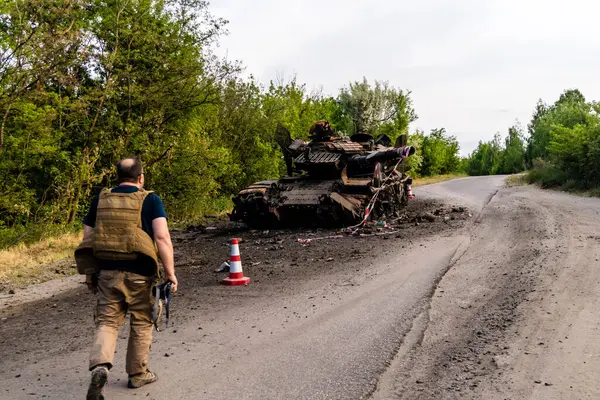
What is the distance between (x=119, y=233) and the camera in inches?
164

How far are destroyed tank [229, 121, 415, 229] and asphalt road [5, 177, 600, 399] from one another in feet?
18.3

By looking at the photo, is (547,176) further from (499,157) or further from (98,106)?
(499,157)

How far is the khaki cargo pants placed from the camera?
4.15 metres

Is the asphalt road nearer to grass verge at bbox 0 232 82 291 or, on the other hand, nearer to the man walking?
the man walking

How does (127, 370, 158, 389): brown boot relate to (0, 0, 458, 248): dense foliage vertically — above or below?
below

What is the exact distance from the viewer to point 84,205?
1595cm

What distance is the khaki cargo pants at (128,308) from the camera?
13.6ft

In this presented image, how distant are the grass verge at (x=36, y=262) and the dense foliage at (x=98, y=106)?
993 mm

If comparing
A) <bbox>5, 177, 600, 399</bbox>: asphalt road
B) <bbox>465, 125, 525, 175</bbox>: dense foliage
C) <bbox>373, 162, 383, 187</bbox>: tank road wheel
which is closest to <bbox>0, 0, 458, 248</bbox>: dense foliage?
<bbox>373, 162, 383, 187</bbox>: tank road wheel

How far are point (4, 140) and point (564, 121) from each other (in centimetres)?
2829

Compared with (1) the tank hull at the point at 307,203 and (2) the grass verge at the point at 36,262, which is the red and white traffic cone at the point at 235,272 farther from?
(1) the tank hull at the point at 307,203

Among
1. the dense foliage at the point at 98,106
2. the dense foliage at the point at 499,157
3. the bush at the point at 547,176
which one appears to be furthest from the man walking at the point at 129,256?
the dense foliage at the point at 499,157

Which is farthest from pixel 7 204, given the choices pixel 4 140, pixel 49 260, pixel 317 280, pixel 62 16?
pixel 317 280

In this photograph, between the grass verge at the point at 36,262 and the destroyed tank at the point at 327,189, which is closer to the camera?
the grass verge at the point at 36,262
